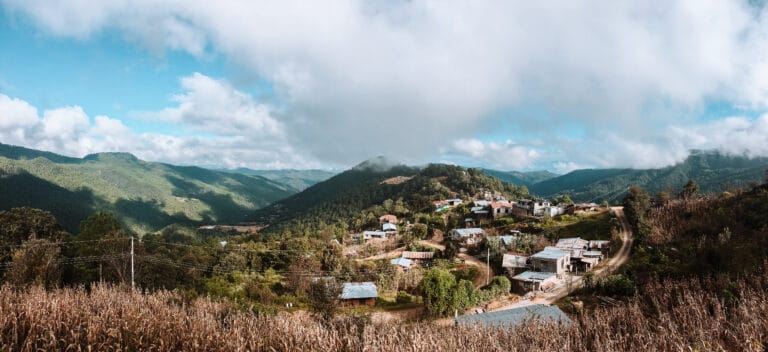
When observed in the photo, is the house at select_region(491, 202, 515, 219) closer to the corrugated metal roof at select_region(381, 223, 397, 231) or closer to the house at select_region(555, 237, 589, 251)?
the corrugated metal roof at select_region(381, 223, 397, 231)

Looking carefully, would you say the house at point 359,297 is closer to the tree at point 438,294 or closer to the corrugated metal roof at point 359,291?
the corrugated metal roof at point 359,291

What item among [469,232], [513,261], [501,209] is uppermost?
[501,209]

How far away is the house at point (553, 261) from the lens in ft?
116

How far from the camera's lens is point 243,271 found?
41.2m

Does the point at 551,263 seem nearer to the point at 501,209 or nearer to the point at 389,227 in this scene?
the point at 501,209

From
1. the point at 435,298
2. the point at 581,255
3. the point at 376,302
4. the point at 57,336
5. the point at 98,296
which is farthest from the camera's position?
the point at 581,255

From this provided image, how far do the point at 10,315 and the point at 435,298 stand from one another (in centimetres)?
2248

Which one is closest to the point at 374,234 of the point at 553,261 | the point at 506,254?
the point at 506,254

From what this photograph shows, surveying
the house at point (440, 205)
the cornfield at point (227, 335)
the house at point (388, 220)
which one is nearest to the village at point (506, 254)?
the house at point (440, 205)

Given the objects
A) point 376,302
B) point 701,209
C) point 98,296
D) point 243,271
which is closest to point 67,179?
point 243,271

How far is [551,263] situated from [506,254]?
531 centimetres

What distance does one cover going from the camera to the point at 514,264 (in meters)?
38.2

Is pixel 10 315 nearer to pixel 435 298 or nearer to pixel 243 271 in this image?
pixel 435 298

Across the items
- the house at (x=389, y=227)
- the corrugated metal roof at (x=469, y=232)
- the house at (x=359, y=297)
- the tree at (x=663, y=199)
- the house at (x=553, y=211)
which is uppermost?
the tree at (x=663, y=199)
